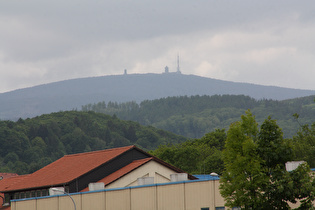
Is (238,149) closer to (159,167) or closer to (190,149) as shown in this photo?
(159,167)

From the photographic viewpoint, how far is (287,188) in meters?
40.9

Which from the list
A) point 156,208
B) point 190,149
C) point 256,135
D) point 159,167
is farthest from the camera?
point 190,149

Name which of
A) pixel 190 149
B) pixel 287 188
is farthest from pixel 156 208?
pixel 190 149

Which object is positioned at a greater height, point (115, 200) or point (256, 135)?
point (256, 135)

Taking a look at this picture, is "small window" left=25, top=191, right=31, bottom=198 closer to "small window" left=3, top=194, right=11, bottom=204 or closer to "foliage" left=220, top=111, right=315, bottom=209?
"small window" left=3, top=194, right=11, bottom=204

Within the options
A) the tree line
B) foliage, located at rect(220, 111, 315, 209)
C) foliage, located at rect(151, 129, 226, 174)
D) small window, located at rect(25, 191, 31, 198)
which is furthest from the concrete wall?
foliage, located at rect(151, 129, 226, 174)

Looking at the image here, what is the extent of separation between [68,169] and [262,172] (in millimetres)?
30229

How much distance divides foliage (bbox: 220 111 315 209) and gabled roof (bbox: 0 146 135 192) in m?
23.0

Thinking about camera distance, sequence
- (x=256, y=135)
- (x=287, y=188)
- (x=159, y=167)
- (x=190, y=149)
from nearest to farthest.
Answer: (x=287, y=188) < (x=256, y=135) < (x=159, y=167) < (x=190, y=149)

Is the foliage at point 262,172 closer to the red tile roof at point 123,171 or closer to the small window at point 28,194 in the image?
the red tile roof at point 123,171

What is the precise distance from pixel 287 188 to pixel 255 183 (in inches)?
77.3

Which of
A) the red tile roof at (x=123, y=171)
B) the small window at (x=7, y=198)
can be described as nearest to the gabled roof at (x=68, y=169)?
the red tile roof at (x=123, y=171)

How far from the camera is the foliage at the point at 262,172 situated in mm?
41031

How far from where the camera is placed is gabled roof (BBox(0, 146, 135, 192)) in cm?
6425
